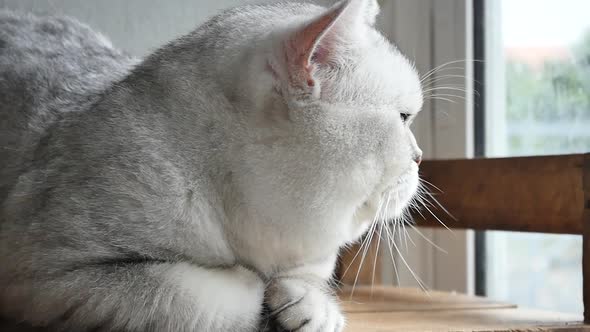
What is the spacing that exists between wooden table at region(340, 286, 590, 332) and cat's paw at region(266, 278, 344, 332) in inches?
3.1

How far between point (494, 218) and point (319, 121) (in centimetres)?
43

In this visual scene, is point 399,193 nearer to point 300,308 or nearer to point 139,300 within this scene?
point 300,308

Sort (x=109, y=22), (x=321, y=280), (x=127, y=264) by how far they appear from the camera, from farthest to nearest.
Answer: (x=109, y=22)
(x=321, y=280)
(x=127, y=264)

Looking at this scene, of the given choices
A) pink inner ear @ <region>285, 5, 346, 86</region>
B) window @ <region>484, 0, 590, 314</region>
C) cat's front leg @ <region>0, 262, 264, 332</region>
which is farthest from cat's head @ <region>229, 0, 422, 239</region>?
window @ <region>484, 0, 590, 314</region>

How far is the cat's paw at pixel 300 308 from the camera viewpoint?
2.52ft

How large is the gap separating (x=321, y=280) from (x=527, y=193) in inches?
13.2

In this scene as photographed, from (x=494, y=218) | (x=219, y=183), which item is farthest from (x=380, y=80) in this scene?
(x=494, y=218)

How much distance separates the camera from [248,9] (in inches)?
36.9

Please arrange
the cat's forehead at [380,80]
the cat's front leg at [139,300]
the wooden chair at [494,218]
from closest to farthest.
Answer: the cat's front leg at [139,300] < the cat's forehead at [380,80] < the wooden chair at [494,218]

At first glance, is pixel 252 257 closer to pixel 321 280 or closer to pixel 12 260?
pixel 321 280

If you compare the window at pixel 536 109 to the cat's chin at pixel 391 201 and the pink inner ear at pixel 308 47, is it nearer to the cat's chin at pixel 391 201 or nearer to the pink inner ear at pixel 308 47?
the cat's chin at pixel 391 201

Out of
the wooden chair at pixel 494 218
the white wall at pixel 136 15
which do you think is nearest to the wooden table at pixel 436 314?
the wooden chair at pixel 494 218

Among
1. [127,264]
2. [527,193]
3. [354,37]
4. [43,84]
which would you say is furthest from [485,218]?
[43,84]

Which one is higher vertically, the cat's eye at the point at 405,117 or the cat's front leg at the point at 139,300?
the cat's eye at the point at 405,117
